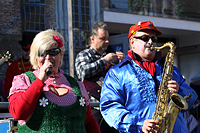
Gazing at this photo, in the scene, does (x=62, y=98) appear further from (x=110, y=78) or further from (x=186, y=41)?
(x=186, y=41)

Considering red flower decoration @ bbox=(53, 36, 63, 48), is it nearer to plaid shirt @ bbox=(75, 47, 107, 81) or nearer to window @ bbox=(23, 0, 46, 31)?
plaid shirt @ bbox=(75, 47, 107, 81)

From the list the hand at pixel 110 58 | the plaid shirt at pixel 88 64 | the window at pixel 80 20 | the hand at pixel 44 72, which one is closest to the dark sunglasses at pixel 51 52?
the hand at pixel 44 72


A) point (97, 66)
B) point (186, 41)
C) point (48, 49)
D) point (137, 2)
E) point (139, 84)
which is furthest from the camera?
point (186, 41)

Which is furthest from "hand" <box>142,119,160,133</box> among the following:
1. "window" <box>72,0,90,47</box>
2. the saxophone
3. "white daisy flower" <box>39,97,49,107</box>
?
"window" <box>72,0,90,47</box>

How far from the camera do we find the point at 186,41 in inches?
408

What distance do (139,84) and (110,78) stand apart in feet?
0.96

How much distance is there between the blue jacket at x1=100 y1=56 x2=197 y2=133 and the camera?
2246mm

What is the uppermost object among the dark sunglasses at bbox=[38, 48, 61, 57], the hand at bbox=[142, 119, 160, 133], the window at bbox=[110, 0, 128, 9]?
the window at bbox=[110, 0, 128, 9]

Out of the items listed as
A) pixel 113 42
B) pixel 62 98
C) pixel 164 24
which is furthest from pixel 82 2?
pixel 62 98

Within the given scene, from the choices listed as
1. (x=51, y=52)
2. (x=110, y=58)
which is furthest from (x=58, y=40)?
(x=110, y=58)

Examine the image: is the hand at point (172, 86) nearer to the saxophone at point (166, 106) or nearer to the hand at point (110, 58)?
the saxophone at point (166, 106)

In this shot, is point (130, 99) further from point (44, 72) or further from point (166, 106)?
point (44, 72)

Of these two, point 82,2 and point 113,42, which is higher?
point 82,2

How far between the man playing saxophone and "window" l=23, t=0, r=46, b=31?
3418 millimetres
